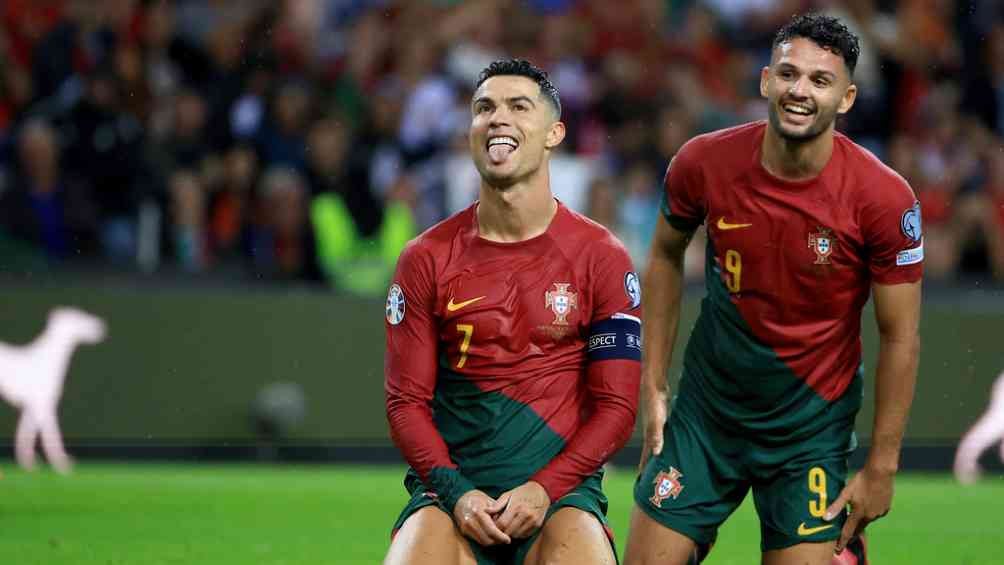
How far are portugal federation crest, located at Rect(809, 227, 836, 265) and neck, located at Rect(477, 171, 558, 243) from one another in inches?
35.9

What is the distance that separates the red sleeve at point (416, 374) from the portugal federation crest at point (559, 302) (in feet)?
1.30

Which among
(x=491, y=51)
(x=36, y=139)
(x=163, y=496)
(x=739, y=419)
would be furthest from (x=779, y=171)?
(x=491, y=51)

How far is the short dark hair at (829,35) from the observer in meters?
5.80

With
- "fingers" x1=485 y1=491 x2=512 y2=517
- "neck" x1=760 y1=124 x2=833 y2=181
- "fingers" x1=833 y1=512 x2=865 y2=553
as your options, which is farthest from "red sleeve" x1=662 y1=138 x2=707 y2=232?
"fingers" x1=485 y1=491 x2=512 y2=517

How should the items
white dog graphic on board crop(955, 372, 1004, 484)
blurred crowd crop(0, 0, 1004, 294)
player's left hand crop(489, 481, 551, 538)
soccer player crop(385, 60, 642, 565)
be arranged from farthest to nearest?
blurred crowd crop(0, 0, 1004, 294)
white dog graphic on board crop(955, 372, 1004, 484)
soccer player crop(385, 60, 642, 565)
player's left hand crop(489, 481, 551, 538)

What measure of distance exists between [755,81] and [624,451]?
469 centimetres

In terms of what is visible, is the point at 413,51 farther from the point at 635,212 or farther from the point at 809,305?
the point at 809,305

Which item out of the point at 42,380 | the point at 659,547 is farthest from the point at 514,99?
the point at 42,380

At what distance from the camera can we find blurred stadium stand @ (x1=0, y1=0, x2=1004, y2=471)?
12.4 metres

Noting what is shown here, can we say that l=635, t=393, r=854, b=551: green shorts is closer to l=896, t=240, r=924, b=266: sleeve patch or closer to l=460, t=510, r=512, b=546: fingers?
l=896, t=240, r=924, b=266: sleeve patch

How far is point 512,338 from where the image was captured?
577cm

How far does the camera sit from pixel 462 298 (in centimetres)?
579

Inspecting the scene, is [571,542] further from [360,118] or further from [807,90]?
[360,118]

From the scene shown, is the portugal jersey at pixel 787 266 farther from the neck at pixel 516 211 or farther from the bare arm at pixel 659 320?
the neck at pixel 516 211
